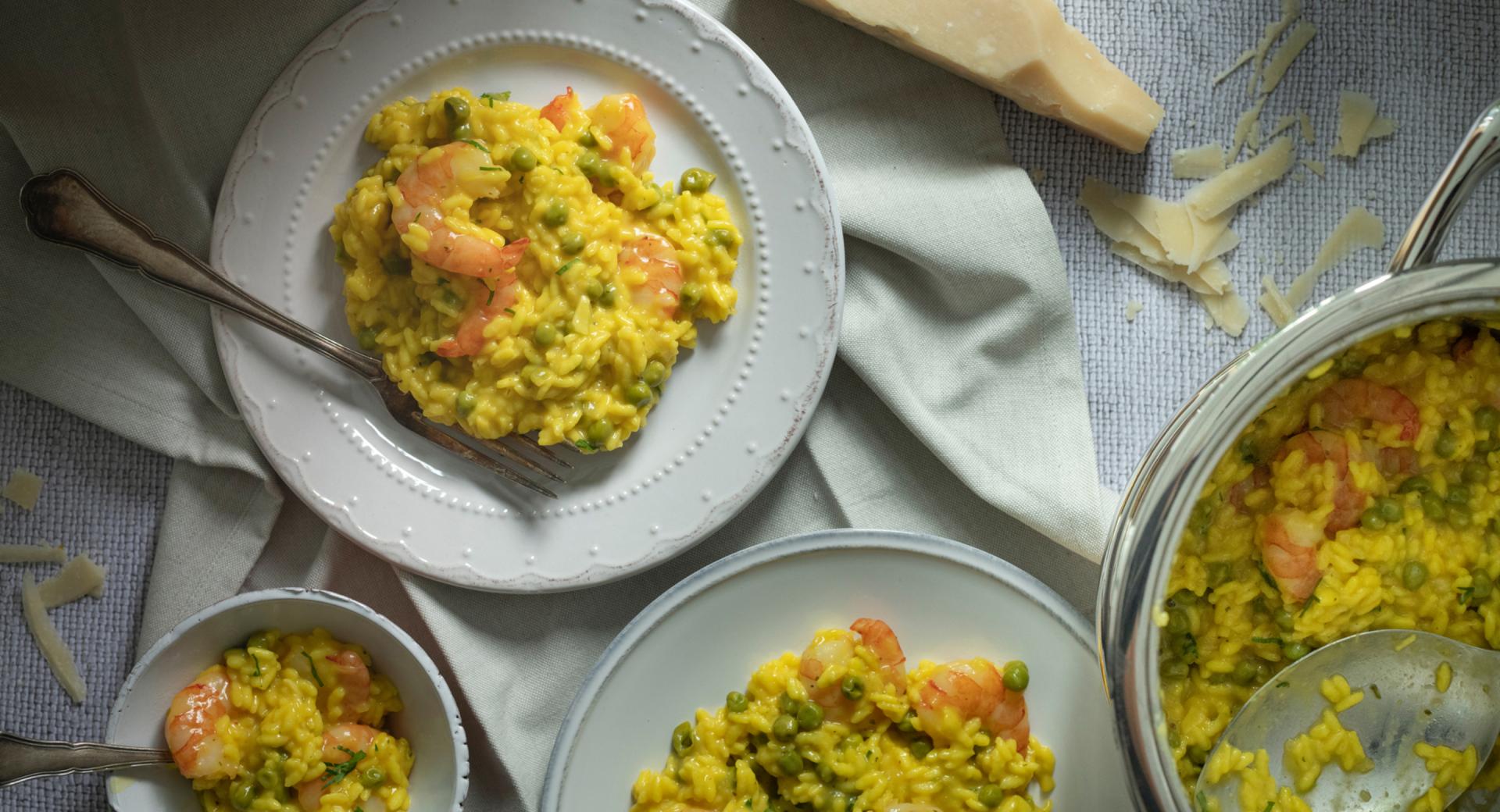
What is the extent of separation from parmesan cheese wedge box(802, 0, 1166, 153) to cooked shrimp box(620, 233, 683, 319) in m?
0.62

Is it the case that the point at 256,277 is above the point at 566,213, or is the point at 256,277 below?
below

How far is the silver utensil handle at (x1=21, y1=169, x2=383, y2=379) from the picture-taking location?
7.40ft

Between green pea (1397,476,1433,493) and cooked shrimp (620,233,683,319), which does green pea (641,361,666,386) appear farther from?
green pea (1397,476,1433,493)

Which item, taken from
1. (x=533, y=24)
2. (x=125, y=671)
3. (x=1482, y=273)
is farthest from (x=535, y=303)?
(x=1482, y=273)

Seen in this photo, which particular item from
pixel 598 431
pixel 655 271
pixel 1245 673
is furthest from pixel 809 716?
pixel 655 271

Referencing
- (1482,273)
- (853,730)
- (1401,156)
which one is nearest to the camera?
(1482,273)

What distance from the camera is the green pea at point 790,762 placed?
7.35 ft

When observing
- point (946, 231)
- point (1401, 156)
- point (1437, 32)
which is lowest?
point (946, 231)

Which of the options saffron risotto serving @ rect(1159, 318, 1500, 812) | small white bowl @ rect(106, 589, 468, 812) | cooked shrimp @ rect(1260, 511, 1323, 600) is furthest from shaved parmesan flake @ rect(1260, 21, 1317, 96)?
small white bowl @ rect(106, 589, 468, 812)

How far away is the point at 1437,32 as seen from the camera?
8.16 feet

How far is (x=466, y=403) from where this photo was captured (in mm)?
2221

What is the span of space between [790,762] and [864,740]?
0.55 ft

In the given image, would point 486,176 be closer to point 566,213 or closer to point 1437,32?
point 566,213

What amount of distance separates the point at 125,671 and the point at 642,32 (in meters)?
1.83
